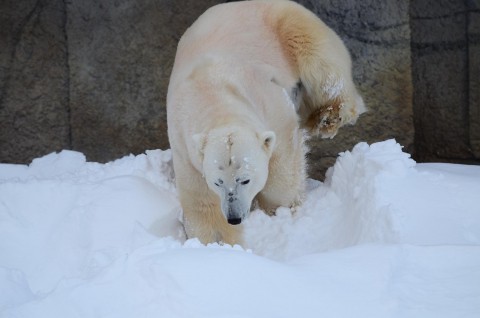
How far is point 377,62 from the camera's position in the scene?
510 centimetres

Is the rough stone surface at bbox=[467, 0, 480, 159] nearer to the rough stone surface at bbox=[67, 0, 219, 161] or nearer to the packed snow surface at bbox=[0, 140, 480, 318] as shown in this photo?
the packed snow surface at bbox=[0, 140, 480, 318]

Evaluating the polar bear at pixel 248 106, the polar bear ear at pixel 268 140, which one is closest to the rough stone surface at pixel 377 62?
the polar bear at pixel 248 106

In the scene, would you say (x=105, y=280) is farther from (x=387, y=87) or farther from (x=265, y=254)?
(x=387, y=87)

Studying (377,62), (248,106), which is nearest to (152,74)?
(377,62)

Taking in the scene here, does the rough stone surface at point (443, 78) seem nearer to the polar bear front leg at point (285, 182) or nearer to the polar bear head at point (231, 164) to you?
the polar bear front leg at point (285, 182)

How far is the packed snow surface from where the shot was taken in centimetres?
210

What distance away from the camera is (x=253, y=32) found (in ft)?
13.5

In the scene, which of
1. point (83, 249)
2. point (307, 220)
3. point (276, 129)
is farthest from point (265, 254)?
point (83, 249)

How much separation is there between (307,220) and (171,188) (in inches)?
30.4

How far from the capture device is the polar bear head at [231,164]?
125 inches

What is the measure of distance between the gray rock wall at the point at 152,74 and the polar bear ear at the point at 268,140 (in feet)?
6.39

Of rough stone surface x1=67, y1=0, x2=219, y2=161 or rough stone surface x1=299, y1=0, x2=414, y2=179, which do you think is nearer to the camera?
rough stone surface x1=299, y1=0, x2=414, y2=179

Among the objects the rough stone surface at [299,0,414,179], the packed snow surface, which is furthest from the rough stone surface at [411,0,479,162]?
the packed snow surface

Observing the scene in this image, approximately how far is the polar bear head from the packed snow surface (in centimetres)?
40
